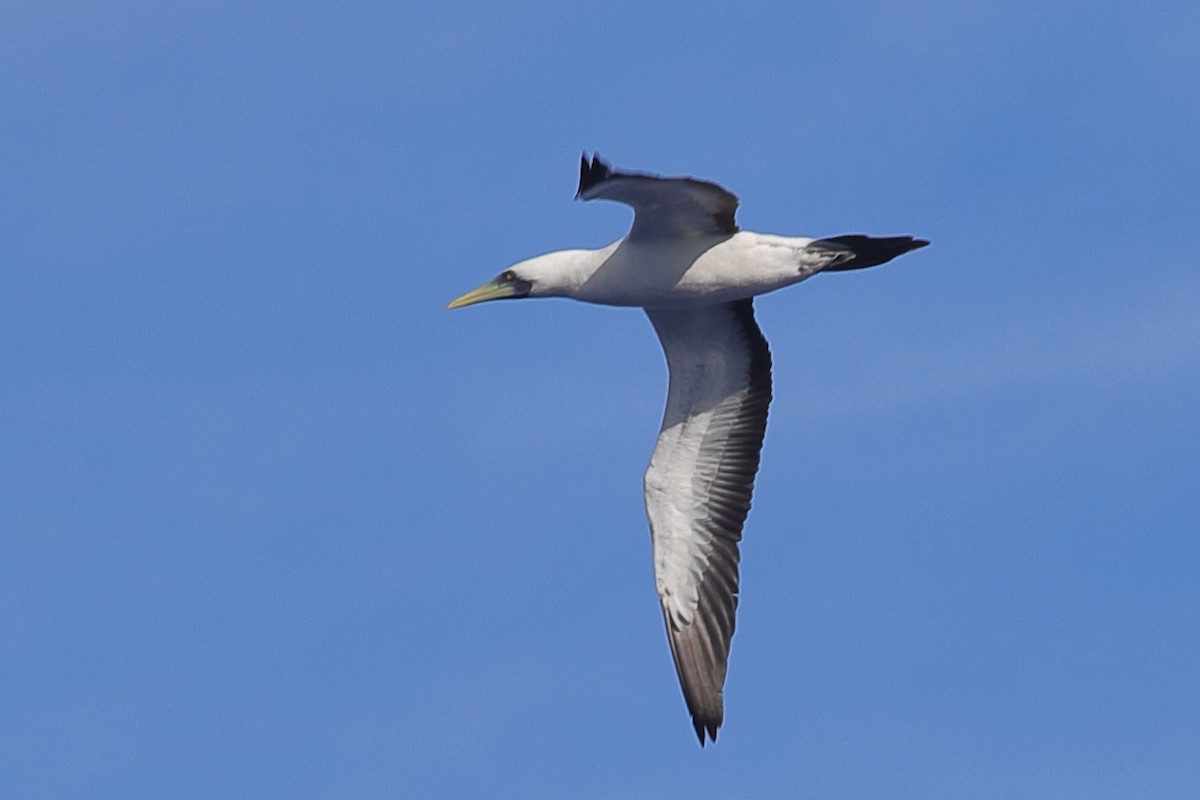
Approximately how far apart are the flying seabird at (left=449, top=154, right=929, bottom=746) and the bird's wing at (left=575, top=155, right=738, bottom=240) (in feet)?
0.07

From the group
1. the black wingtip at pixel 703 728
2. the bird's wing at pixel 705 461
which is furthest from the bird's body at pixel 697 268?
the black wingtip at pixel 703 728

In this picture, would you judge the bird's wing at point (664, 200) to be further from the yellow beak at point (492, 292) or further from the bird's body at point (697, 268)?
the yellow beak at point (492, 292)

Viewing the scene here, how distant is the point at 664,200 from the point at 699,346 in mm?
3478

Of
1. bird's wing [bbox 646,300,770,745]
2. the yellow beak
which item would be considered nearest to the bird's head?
the yellow beak

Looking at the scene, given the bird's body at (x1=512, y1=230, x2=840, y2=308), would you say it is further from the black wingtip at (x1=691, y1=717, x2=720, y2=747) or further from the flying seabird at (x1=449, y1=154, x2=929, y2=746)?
the black wingtip at (x1=691, y1=717, x2=720, y2=747)

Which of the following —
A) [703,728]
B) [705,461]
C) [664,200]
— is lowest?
[703,728]

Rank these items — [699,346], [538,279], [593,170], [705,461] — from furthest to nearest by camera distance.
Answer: [705,461] → [699,346] → [538,279] → [593,170]

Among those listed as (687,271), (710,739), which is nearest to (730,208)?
(687,271)

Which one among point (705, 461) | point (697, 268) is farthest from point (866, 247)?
point (705, 461)

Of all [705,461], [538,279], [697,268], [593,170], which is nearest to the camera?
[593,170]

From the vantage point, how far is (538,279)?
22.4 m

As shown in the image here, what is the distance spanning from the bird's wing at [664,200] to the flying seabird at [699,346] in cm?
2

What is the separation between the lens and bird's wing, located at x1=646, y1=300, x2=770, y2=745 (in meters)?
23.1

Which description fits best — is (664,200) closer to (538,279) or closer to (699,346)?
(538,279)
